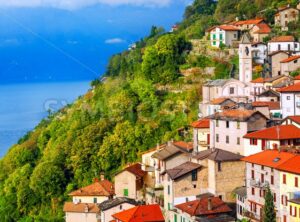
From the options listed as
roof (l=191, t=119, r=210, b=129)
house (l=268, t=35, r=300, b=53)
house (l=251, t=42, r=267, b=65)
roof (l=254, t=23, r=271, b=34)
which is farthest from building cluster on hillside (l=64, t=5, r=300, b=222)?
roof (l=254, t=23, r=271, b=34)

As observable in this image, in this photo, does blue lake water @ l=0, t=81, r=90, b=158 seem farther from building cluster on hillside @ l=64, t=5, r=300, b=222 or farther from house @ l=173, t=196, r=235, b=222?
house @ l=173, t=196, r=235, b=222

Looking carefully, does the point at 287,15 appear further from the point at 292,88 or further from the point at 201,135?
the point at 201,135

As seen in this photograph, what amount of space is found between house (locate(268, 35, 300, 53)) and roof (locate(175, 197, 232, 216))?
871 inches

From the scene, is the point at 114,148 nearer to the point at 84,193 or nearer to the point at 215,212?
the point at 84,193

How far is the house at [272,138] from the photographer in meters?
34.3

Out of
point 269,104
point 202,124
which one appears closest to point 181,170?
point 202,124

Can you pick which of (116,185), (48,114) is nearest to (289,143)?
(116,185)

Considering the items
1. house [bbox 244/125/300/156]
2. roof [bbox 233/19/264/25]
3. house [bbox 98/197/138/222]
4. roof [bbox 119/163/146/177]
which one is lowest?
house [bbox 98/197/138/222]

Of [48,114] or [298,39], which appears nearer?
[298,39]

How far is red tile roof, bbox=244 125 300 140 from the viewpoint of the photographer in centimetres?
3435

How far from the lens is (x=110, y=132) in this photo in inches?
2060

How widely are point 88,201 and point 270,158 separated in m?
15.9

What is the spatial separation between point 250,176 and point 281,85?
14.9m

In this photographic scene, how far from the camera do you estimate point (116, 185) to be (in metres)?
43.2
